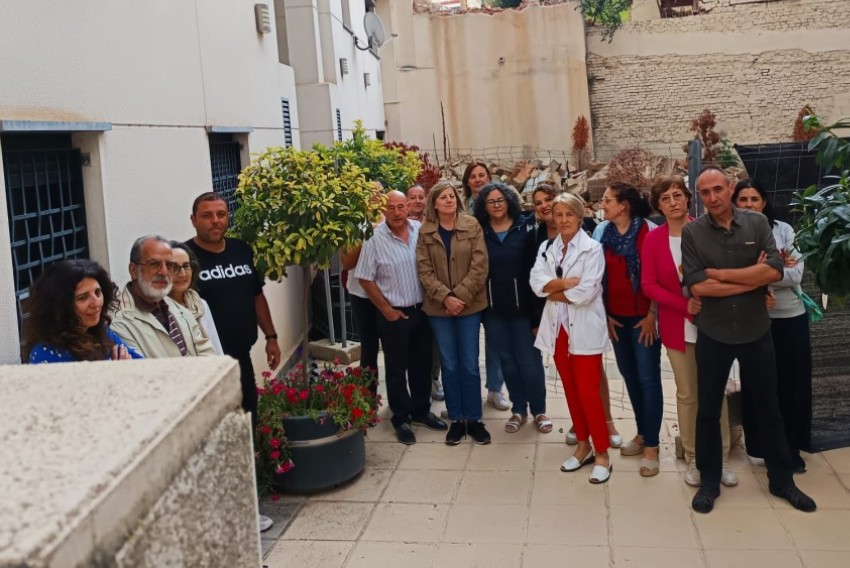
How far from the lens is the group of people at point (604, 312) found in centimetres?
466

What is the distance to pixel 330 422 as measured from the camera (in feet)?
17.1

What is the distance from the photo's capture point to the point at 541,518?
484 cm

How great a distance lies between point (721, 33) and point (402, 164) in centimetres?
1306

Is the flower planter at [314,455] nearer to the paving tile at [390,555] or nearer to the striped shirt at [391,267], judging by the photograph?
the paving tile at [390,555]

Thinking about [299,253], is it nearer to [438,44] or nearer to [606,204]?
[606,204]

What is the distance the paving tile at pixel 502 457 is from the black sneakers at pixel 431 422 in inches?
16.2

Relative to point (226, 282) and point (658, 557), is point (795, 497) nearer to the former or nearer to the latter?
point (658, 557)

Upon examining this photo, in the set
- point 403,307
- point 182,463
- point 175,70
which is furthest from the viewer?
point 403,307

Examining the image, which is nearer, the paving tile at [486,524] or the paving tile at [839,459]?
the paving tile at [486,524]

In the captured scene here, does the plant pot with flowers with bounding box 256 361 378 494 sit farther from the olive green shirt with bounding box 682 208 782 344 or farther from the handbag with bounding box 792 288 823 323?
the handbag with bounding box 792 288 823 323

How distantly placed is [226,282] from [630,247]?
245cm

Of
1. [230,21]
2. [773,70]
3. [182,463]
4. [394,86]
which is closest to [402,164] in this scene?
[230,21]

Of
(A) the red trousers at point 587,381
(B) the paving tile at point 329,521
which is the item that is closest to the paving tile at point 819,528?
(A) the red trousers at point 587,381

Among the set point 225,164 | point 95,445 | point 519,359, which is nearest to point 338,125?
point 225,164
